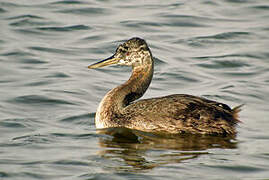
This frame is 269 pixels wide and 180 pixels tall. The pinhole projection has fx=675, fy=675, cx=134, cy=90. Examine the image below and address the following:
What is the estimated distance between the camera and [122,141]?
902 cm

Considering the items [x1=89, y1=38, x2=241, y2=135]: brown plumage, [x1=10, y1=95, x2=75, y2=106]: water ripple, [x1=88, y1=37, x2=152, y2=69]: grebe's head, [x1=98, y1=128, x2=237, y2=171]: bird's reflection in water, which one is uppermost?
[x1=88, y1=37, x2=152, y2=69]: grebe's head

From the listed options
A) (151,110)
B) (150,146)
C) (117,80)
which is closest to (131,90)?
(151,110)

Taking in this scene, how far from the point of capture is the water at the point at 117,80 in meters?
7.89

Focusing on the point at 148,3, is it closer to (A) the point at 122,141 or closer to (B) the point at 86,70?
(B) the point at 86,70

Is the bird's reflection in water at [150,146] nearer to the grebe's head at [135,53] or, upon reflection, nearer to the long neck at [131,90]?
the long neck at [131,90]

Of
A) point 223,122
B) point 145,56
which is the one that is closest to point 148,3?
point 145,56

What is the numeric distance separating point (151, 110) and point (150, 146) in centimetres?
75

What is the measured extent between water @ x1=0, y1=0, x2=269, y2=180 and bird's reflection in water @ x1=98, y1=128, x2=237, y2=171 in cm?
1

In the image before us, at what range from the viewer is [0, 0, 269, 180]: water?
7.89 meters

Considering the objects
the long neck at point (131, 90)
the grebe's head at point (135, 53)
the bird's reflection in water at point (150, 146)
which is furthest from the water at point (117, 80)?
the grebe's head at point (135, 53)

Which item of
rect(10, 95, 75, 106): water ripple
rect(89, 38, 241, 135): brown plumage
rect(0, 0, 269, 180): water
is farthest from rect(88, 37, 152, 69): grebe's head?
rect(10, 95, 75, 106): water ripple

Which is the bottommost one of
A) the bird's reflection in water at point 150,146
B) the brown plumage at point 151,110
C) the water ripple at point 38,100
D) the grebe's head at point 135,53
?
the bird's reflection in water at point 150,146

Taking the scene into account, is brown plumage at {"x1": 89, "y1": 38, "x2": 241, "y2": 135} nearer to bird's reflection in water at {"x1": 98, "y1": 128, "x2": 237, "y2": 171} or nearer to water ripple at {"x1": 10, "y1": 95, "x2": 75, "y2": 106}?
bird's reflection in water at {"x1": 98, "y1": 128, "x2": 237, "y2": 171}

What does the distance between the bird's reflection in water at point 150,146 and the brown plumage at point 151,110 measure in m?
0.11
